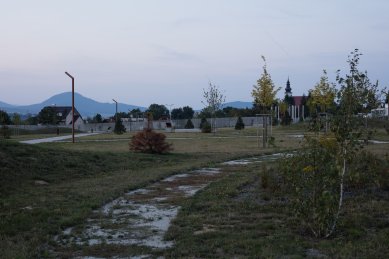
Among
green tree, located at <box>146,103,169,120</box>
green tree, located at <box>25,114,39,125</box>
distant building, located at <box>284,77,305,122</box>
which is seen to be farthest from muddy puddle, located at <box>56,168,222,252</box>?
green tree, located at <box>146,103,169,120</box>

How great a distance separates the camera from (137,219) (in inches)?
323

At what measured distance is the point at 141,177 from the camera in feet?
45.5

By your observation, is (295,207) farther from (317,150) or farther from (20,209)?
(20,209)

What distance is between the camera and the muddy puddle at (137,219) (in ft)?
22.2

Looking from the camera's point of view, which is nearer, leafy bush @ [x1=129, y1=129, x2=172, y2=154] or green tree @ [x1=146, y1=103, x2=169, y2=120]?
leafy bush @ [x1=129, y1=129, x2=172, y2=154]

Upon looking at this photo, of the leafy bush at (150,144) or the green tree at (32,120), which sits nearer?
the leafy bush at (150,144)

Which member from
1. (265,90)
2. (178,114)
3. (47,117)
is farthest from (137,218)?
(178,114)

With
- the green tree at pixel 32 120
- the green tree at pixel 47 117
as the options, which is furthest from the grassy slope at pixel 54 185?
the green tree at pixel 32 120

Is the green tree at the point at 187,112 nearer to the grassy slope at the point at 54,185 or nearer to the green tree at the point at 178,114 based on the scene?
the green tree at the point at 178,114

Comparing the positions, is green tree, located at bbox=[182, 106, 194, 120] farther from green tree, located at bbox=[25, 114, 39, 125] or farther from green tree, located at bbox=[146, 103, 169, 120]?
green tree, located at bbox=[25, 114, 39, 125]

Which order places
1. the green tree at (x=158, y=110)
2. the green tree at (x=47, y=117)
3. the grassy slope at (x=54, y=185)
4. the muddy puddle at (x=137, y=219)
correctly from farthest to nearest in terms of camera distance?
1. the green tree at (x=158, y=110)
2. the green tree at (x=47, y=117)
3. the grassy slope at (x=54, y=185)
4. the muddy puddle at (x=137, y=219)

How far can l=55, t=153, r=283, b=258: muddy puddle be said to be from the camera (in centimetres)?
676

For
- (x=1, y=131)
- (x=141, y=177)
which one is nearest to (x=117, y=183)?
(x=141, y=177)

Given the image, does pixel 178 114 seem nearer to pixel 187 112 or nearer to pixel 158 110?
pixel 187 112
